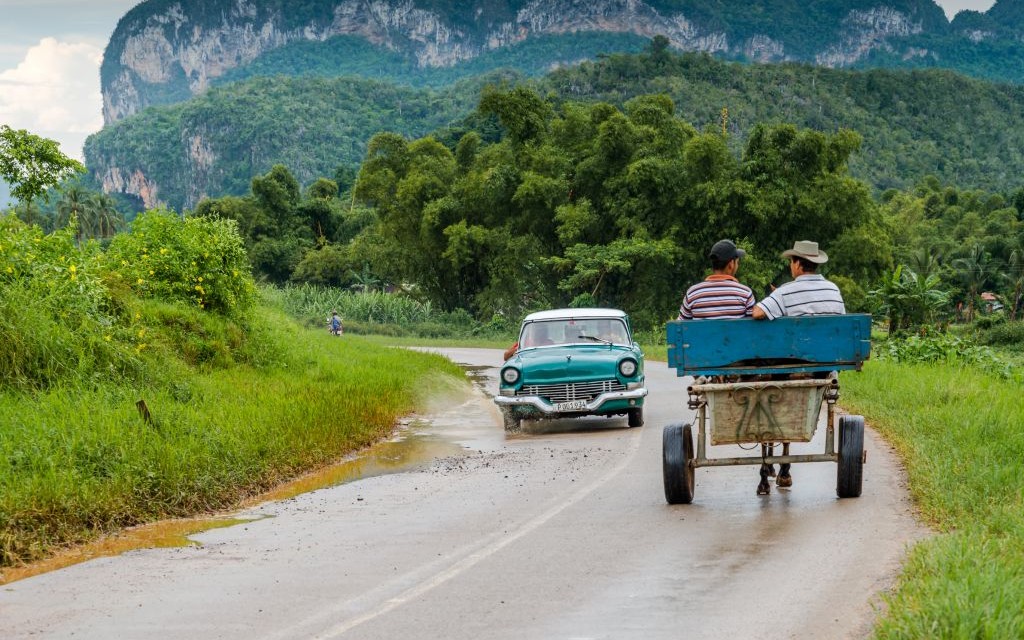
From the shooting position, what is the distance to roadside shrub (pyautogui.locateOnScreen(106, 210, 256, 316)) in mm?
20438

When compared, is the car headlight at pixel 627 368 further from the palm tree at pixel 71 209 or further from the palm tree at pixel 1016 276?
the palm tree at pixel 71 209

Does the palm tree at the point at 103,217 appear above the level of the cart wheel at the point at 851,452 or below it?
above

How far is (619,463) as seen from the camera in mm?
13273

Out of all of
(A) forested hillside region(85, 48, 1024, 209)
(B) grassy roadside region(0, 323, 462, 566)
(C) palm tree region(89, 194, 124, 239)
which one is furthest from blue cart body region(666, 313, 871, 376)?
(C) palm tree region(89, 194, 124, 239)

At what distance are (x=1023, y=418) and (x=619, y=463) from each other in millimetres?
4349

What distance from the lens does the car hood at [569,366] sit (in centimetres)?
1680

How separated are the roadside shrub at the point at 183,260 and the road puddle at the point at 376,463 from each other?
13.6 feet

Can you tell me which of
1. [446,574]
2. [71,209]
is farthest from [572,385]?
[71,209]

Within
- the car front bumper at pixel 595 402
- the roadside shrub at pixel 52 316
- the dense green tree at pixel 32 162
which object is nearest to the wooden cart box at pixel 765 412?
the car front bumper at pixel 595 402

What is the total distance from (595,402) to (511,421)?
1.44 m

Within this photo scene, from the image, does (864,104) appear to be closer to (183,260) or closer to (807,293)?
(183,260)

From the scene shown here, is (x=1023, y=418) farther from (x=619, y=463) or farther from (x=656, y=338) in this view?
(x=656, y=338)

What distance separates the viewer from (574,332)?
18.3 metres

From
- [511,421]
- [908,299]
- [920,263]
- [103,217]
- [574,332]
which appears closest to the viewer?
[511,421]
